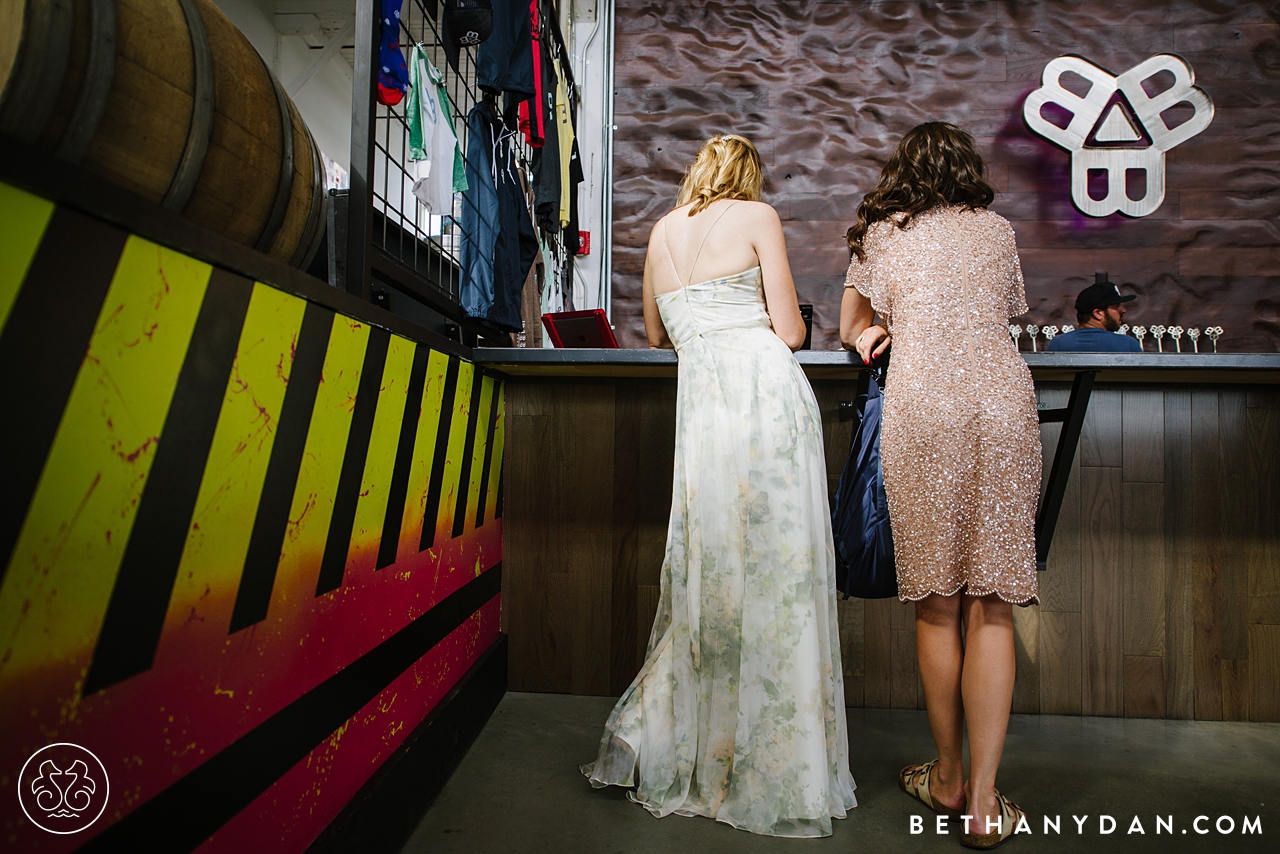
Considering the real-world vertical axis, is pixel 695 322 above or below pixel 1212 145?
below

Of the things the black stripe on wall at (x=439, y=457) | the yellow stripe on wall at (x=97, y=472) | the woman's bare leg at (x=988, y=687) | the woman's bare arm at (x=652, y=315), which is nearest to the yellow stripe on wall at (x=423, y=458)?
the black stripe on wall at (x=439, y=457)

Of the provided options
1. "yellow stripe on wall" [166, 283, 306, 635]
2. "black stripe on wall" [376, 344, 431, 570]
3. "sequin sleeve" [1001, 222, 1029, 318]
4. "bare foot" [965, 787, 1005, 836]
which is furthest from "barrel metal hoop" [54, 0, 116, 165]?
"bare foot" [965, 787, 1005, 836]

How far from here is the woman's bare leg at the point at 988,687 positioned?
4.56ft

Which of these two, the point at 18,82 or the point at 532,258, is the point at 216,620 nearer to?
the point at 18,82

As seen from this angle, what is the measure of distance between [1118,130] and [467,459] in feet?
12.9

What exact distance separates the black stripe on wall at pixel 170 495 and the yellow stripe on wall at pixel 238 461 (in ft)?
0.05

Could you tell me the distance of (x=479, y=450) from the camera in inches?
75.8

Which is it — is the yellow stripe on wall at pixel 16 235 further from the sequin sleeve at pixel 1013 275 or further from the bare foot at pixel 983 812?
the bare foot at pixel 983 812

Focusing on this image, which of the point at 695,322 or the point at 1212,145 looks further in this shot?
the point at 1212,145

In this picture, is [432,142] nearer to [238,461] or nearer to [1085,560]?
[238,461]

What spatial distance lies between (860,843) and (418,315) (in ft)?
6.32

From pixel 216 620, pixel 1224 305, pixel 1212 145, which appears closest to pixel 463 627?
pixel 216 620

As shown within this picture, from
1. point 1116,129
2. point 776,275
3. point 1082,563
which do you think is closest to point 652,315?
point 776,275

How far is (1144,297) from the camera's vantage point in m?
3.59
